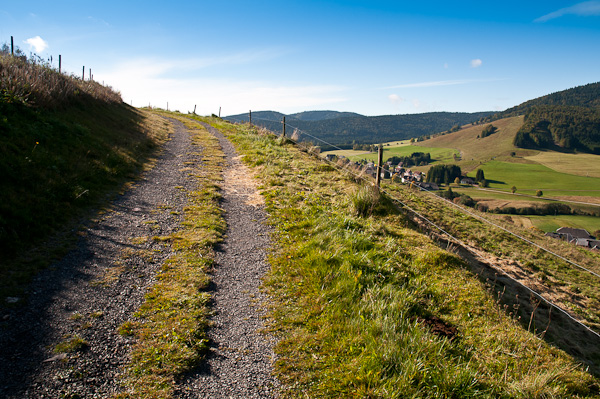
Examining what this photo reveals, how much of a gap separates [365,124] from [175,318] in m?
149

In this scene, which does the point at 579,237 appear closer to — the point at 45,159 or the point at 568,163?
the point at 45,159

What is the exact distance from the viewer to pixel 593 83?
173625 millimetres

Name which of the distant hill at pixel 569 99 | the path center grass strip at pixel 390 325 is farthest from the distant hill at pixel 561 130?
the path center grass strip at pixel 390 325

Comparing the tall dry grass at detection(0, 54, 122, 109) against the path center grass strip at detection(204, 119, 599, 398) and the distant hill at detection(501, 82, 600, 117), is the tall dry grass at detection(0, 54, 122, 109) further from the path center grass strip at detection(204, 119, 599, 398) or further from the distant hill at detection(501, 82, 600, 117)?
the distant hill at detection(501, 82, 600, 117)

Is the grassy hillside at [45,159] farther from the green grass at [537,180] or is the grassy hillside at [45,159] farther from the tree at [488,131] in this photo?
the tree at [488,131]

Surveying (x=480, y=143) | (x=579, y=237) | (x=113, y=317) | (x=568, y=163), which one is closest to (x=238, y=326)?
(x=113, y=317)

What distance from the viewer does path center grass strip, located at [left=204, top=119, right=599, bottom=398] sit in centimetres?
340

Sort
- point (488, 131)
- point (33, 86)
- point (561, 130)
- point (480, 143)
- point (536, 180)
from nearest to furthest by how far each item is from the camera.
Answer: point (33, 86), point (536, 180), point (561, 130), point (480, 143), point (488, 131)

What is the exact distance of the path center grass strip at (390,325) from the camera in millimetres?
3396

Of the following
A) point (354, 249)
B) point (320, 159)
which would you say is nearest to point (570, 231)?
point (320, 159)

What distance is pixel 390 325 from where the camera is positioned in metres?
4.14

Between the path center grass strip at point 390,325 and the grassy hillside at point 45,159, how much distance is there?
437 cm

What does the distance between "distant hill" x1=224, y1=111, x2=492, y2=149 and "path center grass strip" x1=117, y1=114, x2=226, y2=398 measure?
9697 cm

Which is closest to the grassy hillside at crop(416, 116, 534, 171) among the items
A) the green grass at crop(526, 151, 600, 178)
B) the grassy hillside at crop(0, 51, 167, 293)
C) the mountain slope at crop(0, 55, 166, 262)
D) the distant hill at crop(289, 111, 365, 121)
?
the green grass at crop(526, 151, 600, 178)
